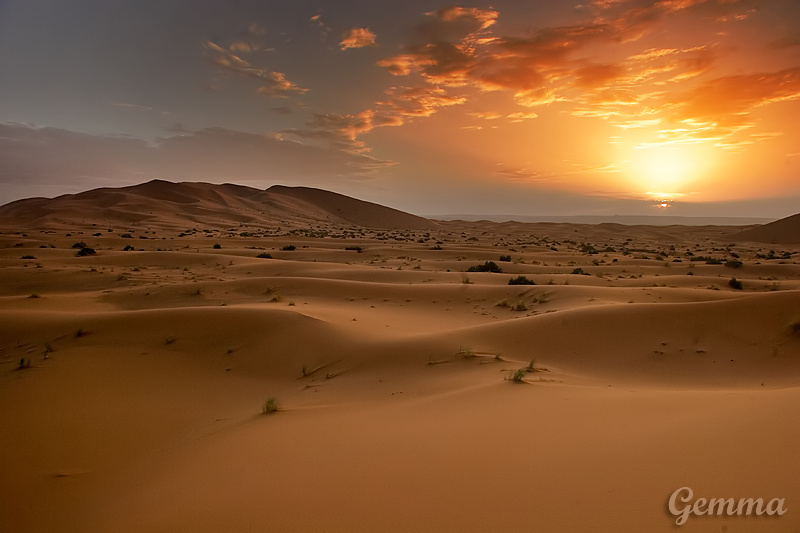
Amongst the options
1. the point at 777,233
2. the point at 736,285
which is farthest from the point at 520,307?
the point at 777,233

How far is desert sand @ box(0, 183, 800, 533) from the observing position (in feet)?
8.99

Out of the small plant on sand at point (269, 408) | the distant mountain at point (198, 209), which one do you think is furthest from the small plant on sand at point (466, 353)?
the distant mountain at point (198, 209)

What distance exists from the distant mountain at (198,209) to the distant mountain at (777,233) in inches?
1951

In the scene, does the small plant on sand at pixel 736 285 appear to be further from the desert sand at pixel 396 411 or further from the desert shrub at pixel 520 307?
the desert shrub at pixel 520 307

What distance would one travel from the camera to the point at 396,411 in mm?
4828

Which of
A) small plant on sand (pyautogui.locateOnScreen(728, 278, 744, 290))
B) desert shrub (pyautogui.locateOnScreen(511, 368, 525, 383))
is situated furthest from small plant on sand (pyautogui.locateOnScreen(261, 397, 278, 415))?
small plant on sand (pyautogui.locateOnScreen(728, 278, 744, 290))

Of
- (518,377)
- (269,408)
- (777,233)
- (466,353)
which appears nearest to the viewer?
(269,408)

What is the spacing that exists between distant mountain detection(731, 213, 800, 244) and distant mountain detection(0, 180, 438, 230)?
49562 mm

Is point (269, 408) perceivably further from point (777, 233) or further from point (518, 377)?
point (777, 233)

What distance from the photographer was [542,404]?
4.45 metres

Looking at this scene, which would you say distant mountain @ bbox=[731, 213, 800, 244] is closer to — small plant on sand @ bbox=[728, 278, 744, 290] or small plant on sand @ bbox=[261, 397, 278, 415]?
small plant on sand @ bbox=[728, 278, 744, 290]

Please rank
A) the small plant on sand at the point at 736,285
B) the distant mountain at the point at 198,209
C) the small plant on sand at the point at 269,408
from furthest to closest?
the distant mountain at the point at 198,209 < the small plant on sand at the point at 736,285 < the small plant on sand at the point at 269,408

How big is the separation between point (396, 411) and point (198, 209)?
238 feet

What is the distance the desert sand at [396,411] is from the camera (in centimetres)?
274
